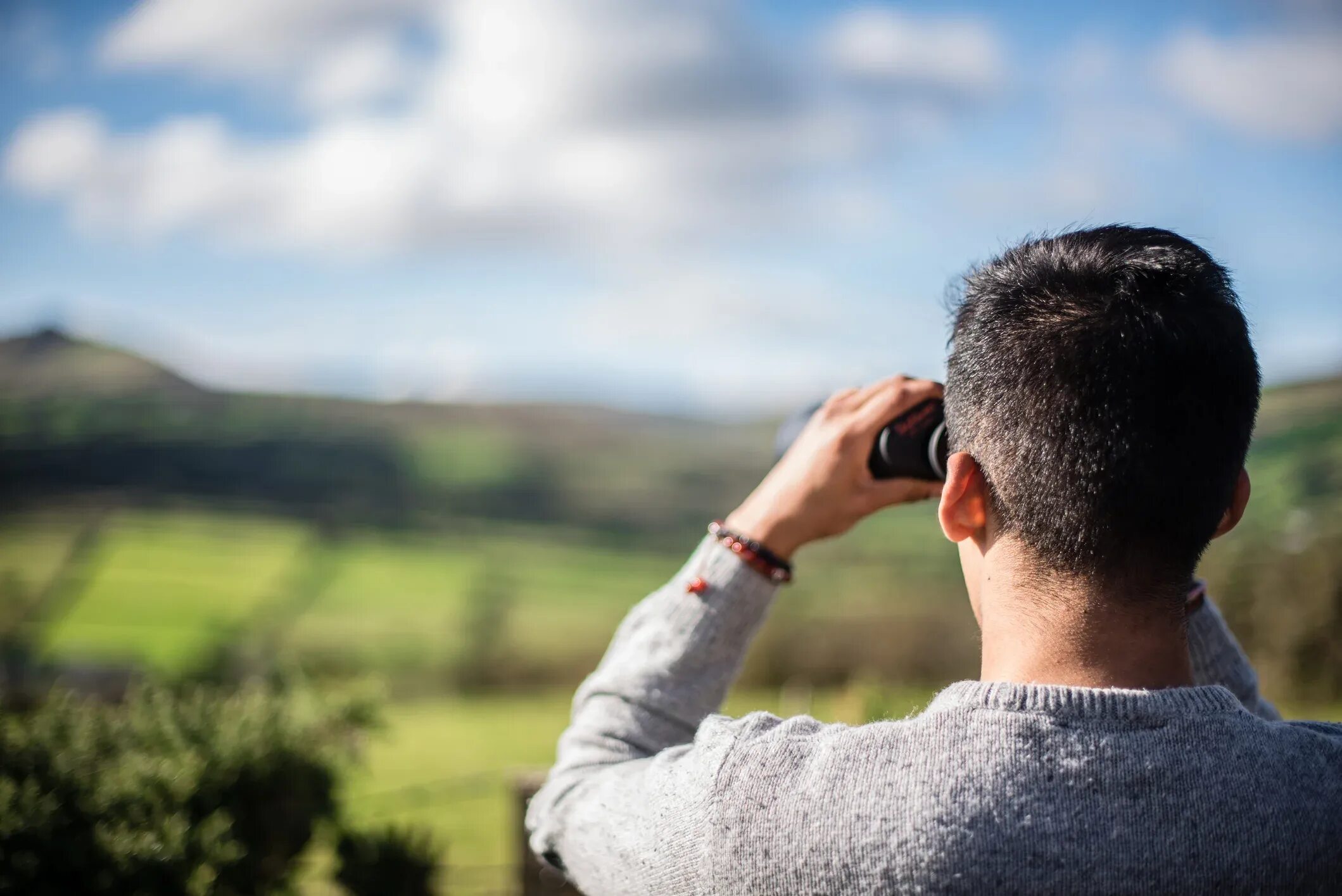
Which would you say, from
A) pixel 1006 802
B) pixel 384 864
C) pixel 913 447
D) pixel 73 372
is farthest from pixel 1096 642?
pixel 73 372

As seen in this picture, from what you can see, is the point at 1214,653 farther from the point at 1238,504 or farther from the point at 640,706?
the point at 640,706

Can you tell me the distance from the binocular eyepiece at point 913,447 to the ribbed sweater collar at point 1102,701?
0.41 metres

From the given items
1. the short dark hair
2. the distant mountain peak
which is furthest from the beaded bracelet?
the distant mountain peak

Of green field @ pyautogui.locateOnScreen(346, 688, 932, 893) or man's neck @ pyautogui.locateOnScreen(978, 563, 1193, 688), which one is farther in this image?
green field @ pyautogui.locateOnScreen(346, 688, 932, 893)

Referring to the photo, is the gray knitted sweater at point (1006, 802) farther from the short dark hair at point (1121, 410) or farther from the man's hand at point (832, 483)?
the man's hand at point (832, 483)

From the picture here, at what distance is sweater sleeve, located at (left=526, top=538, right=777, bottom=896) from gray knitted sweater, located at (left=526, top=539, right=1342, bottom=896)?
0.07 metres

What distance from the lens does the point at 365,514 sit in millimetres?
17484

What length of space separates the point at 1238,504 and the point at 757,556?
0.58 m

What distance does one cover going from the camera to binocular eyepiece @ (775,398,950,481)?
1362 millimetres

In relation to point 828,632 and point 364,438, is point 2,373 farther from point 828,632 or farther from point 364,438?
point 828,632

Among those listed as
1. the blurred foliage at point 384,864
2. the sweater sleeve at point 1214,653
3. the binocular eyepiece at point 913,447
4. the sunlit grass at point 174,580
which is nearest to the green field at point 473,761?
the blurred foliage at point 384,864

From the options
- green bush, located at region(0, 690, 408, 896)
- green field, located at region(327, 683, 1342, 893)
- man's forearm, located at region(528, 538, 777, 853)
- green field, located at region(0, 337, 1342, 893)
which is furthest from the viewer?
green field, located at region(0, 337, 1342, 893)

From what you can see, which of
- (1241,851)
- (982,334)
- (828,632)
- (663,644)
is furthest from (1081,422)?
(828,632)

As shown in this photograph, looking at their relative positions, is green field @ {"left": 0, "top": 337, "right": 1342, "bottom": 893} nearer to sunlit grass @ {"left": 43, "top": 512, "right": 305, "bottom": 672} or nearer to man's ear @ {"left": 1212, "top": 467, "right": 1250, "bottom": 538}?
sunlit grass @ {"left": 43, "top": 512, "right": 305, "bottom": 672}
